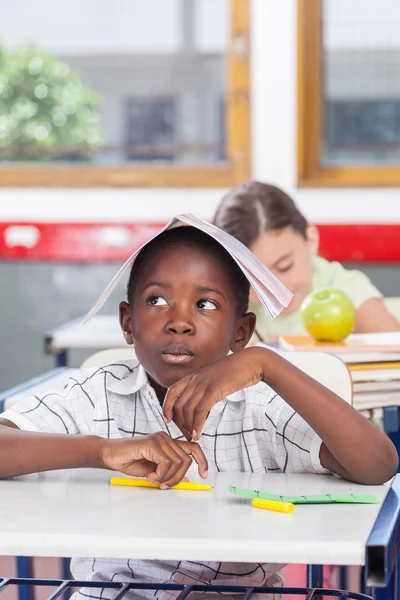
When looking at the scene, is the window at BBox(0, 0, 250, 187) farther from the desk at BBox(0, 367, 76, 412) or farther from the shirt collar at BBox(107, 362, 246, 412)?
the shirt collar at BBox(107, 362, 246, 412)

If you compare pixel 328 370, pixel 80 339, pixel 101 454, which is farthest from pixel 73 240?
pixel 101 454

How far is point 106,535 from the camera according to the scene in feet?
3.19

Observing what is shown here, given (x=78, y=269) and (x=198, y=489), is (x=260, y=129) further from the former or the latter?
(x=198, y=489)

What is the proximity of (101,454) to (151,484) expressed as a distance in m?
0.07

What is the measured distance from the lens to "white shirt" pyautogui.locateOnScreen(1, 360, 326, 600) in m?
1.31

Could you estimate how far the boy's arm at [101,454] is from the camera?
118 cm

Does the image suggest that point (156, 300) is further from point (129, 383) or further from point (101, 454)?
point (101, 454)

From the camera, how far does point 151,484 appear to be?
3.91 ft

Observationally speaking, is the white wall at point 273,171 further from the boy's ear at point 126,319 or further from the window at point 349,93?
the boy's ear at point 126,319

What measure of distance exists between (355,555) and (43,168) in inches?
143

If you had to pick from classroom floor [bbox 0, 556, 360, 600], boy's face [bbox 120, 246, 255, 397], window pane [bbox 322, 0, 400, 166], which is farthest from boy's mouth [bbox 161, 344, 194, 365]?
window pane [bbox 322, 0, 400, 166]

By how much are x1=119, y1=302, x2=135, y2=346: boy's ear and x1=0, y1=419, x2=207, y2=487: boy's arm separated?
28 centimetres

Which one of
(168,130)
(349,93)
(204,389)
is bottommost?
(204,389)

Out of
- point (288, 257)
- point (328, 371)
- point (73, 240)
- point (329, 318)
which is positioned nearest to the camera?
point (328, 371)
